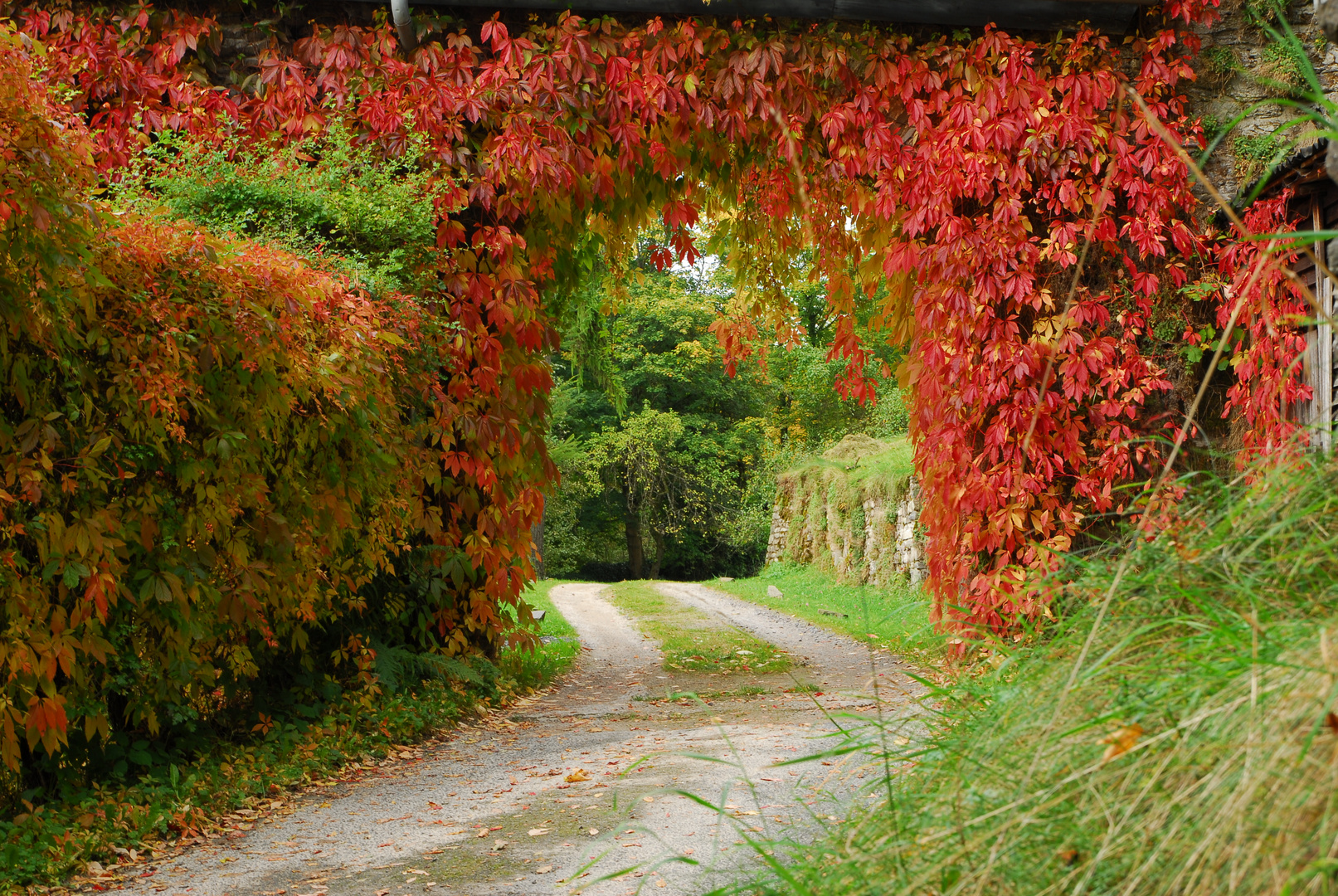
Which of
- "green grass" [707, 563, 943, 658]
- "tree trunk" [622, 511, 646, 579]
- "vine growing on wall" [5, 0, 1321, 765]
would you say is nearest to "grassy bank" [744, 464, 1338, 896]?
"vine growing on wall" [5, 0, 1321, 765]

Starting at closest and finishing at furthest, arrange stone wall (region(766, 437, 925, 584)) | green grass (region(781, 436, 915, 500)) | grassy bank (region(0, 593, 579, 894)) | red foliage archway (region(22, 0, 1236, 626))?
grassy bank (region(0, 593, 579, 894))
red foliage archway (region(22, 0, 1236, 626))
stone wall (region(766, 437, 925, 584))
green grass (region(781, 436, 915, 500))

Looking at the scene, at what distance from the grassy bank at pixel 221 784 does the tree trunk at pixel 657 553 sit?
2185 cm

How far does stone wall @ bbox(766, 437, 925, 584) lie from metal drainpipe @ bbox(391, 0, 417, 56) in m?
7.70

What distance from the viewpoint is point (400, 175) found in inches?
254

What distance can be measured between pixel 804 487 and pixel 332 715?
49.2 feet

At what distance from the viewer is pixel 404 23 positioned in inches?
247

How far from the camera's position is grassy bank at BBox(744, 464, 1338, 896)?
4.47 feet

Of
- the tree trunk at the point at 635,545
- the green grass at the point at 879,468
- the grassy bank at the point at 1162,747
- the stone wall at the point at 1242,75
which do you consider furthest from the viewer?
the tree trunk at the point at 635,545

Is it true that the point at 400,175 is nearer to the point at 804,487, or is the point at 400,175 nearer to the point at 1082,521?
the point at 1082,521

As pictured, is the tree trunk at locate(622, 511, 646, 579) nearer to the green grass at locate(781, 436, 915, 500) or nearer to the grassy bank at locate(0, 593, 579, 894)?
the green grass at locate(781, 436, 915, 500)

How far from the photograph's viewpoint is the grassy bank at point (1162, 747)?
1.36m

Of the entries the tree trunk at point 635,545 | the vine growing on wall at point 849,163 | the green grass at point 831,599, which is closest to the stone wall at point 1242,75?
the vine growing on wall at point 849,163

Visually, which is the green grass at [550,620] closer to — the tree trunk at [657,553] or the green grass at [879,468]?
the green grass at [879,468]

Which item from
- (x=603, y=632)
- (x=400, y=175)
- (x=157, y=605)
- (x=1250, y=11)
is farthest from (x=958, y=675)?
(x=603, y=632)
